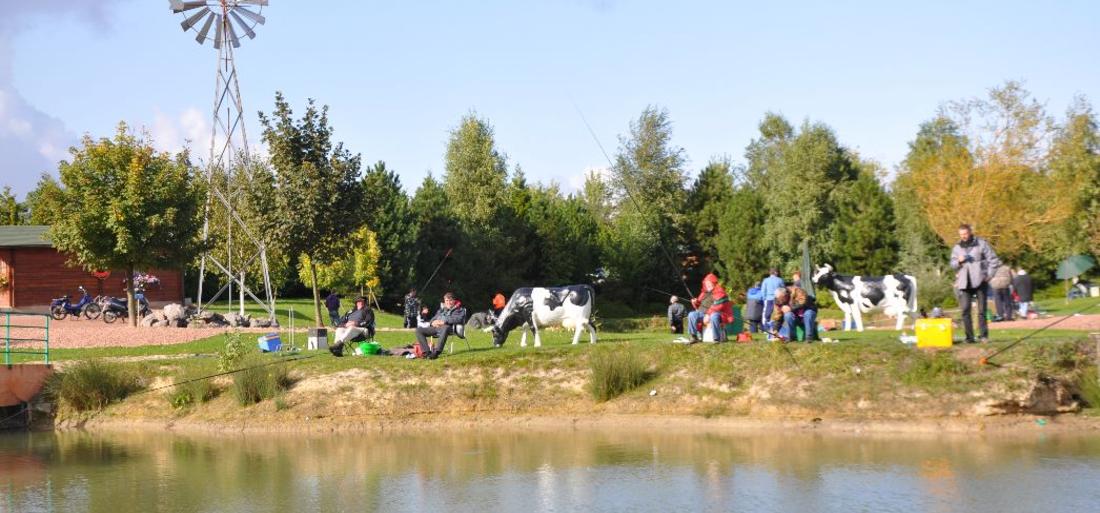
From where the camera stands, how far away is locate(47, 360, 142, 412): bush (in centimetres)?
2488

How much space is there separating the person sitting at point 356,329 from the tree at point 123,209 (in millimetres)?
12898

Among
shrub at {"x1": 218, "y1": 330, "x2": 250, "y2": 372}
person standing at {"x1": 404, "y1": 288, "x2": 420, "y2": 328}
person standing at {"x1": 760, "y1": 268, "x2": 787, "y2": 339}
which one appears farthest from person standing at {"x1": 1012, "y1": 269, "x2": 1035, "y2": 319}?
shrub at {"x1": 218, "y1": 330, "x2": 250, "y2": 372}

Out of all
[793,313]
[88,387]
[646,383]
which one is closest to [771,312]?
[793,313]

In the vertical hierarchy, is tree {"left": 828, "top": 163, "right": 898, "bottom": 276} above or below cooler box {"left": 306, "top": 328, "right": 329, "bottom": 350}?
above

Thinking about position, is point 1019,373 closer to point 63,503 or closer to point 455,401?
point 455,401

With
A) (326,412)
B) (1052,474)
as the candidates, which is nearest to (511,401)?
(326,412)

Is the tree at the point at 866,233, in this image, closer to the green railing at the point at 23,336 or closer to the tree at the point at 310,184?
the tree at the point at 310,184

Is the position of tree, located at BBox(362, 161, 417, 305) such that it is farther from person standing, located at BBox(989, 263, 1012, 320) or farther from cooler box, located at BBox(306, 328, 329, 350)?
person standing, located at BBox(989, 263, 1012, 320)

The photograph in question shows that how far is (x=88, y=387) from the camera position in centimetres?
2489

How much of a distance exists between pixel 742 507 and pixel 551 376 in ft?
32.6

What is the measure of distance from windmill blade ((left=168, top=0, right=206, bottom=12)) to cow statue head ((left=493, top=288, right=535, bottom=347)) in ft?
64.6

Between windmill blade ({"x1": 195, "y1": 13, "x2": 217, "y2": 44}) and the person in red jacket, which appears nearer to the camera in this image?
the person in red jacket

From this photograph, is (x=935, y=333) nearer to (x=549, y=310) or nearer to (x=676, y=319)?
(x=549, y=310)

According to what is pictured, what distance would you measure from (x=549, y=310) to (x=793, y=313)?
19.1ft
